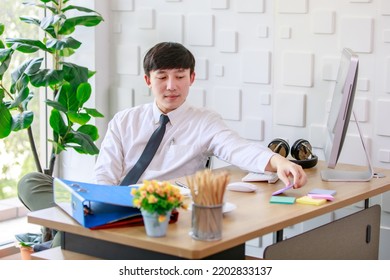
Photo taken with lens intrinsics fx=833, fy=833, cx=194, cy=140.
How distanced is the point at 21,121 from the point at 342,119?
1.78 metres

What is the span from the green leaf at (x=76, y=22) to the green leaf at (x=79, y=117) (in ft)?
1.52

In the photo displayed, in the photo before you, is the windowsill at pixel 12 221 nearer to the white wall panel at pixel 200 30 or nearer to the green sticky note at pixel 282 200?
the white wall panel at pixel 200 30

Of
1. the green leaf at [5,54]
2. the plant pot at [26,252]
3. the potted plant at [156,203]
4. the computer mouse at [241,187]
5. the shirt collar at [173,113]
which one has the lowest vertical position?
the plant pot at [26,252]

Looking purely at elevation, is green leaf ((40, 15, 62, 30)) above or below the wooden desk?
above

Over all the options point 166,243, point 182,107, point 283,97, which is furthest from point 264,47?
point 166,243

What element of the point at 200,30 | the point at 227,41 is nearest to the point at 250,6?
the point at 227,41

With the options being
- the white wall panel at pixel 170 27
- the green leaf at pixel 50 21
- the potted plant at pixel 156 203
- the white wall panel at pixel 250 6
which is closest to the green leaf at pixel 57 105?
the green leaf at pixel 50 21

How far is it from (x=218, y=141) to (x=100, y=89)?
4.84 ft

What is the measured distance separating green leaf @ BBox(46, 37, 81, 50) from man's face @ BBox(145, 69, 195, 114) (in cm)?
103

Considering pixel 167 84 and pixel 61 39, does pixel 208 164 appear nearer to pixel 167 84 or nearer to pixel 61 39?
pixel 167 84

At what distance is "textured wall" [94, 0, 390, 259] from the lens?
3.87m

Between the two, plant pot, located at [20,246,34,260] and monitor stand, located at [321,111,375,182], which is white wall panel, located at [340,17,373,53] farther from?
plant pot, located at [20,246,34,260]

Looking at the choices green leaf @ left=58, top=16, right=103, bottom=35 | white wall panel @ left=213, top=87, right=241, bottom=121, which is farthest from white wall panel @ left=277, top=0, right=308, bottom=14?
green leaf @ left=58, top=16, right=103, bottom=35

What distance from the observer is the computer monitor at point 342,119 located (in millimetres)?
3301
